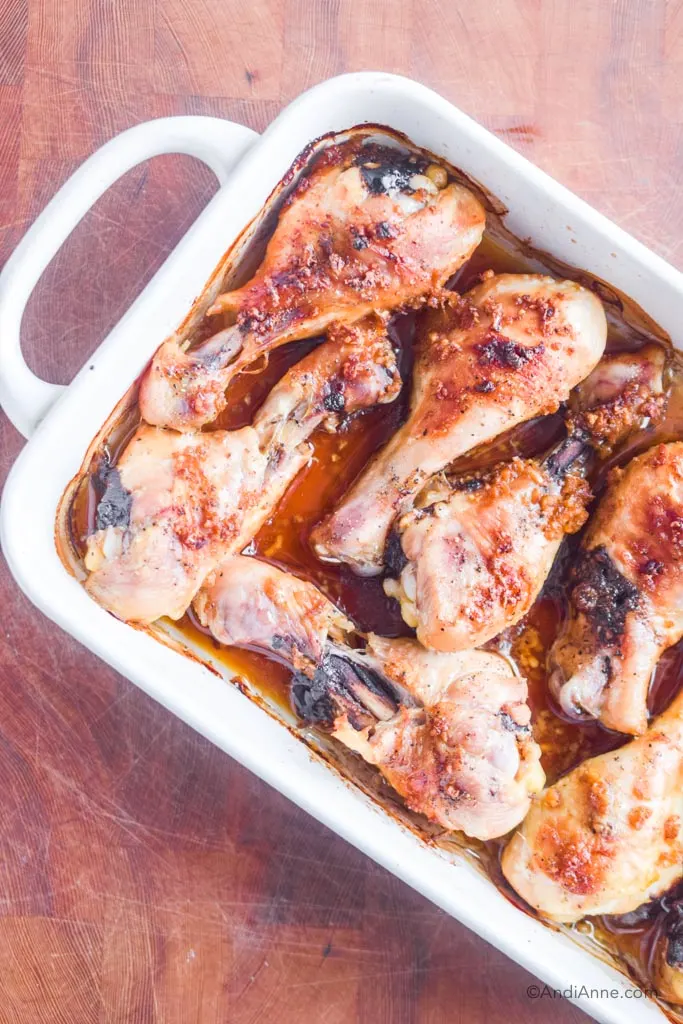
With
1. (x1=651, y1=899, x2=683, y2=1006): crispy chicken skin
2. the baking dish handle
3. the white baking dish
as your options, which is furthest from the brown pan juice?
the baking dish handle

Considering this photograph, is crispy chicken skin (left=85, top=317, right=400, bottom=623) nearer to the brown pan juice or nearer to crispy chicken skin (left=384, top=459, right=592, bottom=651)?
the brown pan juice

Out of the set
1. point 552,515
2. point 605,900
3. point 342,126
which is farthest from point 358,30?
point 605,900

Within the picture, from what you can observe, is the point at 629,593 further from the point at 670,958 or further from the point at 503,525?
the point at 670,958

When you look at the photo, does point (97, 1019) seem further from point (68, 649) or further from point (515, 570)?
point (515, 570)

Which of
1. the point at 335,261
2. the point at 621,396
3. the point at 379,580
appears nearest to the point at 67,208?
the point at 335,261

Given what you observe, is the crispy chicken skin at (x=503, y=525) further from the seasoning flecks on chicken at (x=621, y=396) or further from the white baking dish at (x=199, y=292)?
the white baking dish at (x=199, y=292)

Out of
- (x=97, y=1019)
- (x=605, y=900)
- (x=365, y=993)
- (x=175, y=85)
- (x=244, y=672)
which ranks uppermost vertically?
(x=175, y=85)
